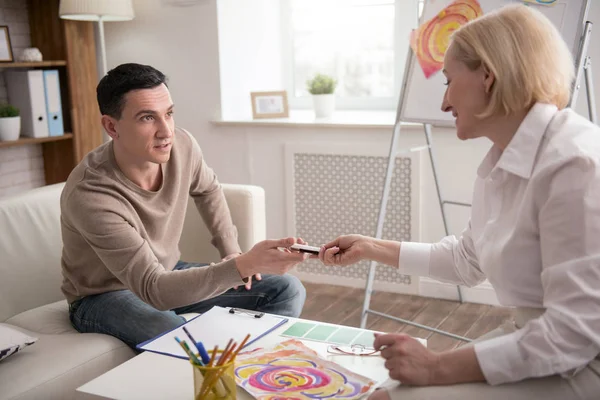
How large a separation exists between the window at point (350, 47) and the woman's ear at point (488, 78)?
232 centimetres

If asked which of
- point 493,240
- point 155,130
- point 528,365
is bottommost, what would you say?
point 528,365

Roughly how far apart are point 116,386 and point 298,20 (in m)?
2.81

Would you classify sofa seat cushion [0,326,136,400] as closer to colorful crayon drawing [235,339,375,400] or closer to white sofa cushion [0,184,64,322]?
white sofa cushion [0,184,64,322]

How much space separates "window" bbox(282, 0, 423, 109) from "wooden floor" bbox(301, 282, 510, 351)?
106 centimetres

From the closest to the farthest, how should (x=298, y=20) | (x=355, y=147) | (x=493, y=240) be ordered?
1. (x=493, y=240)
2. (x=355, y=147)
3. (x=298, y=20)

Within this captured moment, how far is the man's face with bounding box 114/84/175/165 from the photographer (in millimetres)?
2006

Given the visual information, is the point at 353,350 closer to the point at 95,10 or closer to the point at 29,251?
the point at 29,251

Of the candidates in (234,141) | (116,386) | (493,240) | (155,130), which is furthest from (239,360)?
(234,141)

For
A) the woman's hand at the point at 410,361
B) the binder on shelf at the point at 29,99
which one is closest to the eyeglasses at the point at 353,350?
the woman's hand at the point at 410,361

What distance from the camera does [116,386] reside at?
1.47 meters

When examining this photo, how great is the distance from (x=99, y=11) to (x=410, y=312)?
207 centimetres

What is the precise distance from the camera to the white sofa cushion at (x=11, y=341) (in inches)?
68.4

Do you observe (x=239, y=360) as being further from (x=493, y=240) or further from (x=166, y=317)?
(x=493, y=240)

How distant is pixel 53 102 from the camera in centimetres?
362
